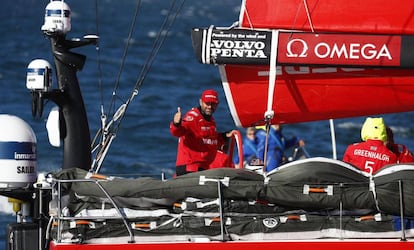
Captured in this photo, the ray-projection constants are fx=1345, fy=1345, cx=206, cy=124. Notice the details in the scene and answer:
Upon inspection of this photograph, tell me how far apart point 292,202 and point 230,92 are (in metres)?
1.73

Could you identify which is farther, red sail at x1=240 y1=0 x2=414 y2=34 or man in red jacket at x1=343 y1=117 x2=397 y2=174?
red sail at x1=240 y1=0 x2=414 y2=34

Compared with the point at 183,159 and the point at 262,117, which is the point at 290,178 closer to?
the point at 262,117

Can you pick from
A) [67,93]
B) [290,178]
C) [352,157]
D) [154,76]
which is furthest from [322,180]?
[154,76]

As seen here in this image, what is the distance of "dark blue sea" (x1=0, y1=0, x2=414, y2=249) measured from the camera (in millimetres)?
18984

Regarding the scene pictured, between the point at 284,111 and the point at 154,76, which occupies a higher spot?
the point at 154,76

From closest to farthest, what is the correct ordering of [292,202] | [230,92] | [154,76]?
[292,202] < [230,92] < [154,76]

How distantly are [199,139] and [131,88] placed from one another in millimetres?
Result: 16639

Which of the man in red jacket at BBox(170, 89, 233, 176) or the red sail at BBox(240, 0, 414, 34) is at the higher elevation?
the red sail at BBox(240, 0, 414, 34)

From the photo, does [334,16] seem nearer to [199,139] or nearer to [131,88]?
[199,139]

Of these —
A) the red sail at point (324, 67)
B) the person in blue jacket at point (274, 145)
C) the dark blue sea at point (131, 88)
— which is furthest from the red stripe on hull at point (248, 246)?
the person in blue jacket at point (274, 145)

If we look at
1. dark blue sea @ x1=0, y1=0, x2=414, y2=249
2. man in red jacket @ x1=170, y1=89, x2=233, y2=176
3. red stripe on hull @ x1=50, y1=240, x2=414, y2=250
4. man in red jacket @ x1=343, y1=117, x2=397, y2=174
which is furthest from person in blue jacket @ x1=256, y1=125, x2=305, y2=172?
red stripe on hull @ x1=50, y1=240, x2=414, y2=250

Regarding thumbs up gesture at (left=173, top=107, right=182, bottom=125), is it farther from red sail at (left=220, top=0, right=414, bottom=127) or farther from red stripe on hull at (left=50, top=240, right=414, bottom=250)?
red stripe on hull at (left=50, top=240, right=414, bottom=250)

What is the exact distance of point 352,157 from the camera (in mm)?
9141

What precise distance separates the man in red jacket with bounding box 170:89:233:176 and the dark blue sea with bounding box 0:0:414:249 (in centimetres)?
86
